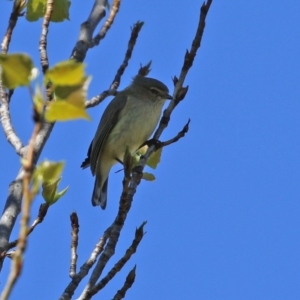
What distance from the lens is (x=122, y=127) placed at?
25.6ft

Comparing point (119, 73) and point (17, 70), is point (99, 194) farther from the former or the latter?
point (17, 70)

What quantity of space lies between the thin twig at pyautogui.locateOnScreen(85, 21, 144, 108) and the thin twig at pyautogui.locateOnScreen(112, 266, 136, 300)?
3.55ft

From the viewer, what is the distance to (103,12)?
4.49 meters

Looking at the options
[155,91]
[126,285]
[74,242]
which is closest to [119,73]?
[74,242]

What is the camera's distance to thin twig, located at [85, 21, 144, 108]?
149 inches

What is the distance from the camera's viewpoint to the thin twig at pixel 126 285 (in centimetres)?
286

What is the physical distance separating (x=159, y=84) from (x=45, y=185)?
213 inches

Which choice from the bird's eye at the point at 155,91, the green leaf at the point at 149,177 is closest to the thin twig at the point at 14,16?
the green leaf at the point at 149,177

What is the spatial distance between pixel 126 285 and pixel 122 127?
493cm

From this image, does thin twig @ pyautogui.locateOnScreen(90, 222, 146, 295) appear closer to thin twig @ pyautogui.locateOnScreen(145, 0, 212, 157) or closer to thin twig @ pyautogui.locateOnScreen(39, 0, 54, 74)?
thin twig @ pyautogui.locateOnScreen(145, 0, 212, 157)

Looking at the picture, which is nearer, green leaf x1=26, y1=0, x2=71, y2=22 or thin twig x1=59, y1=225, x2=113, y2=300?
thin twig x1=59, y1=225, x2=113, y2=300

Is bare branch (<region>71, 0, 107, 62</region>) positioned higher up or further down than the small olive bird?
further down

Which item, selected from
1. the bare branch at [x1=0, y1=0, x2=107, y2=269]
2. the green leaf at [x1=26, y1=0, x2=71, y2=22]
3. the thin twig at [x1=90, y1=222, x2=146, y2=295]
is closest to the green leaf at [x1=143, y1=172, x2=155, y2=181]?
the bare branch at [x1=0, y1=0, x2=107, y2=269]

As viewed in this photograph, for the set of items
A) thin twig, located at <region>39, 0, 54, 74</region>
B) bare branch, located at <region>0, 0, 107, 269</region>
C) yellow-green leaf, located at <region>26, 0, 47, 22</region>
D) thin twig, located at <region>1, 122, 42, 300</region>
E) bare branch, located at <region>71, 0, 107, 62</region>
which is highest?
bare branch, located at <region>71, 0, 107, 62</region>
